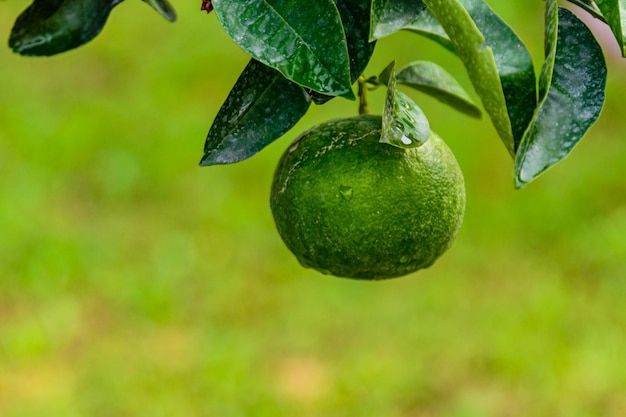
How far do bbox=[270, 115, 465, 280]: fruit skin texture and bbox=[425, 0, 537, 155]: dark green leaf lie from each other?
18 centimetres

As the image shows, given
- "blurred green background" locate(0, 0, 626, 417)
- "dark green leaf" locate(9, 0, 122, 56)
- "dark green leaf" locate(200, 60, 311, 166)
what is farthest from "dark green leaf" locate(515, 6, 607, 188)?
"blurred green background" locate(0, 0, 626, 417)

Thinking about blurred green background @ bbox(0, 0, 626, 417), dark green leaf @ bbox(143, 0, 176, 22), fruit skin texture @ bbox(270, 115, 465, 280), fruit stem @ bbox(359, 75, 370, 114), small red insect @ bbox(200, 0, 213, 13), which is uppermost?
small red insect @ bbox(200, 0, 213, 13)

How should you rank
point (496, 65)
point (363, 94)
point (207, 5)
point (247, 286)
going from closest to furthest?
point (496, 65), point (207, 5), point (363, 94), point (247, 286)

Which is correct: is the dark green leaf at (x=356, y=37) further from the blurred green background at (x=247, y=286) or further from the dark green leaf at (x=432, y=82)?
the blurred green background at (x=247, y=286)

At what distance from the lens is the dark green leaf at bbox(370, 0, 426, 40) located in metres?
0.67

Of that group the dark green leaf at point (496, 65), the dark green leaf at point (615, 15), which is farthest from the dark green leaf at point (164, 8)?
the dark green leaf at point (615, 15)

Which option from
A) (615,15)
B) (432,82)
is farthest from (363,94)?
(615,15)

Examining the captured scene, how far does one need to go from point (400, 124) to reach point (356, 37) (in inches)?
3.2

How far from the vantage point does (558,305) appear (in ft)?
8.79

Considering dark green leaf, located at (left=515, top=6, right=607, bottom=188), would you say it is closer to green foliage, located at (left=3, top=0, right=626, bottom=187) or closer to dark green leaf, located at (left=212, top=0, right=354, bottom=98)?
green foliage, located at (left=3, top=0, right=626, bottom=187)

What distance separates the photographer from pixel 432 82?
95 centimetres

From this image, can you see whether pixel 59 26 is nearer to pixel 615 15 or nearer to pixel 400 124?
pixel 400 124

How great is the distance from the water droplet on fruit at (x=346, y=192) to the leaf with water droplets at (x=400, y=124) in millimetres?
127

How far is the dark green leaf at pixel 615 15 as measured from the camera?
660mm
